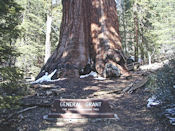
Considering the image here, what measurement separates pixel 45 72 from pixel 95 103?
638cm

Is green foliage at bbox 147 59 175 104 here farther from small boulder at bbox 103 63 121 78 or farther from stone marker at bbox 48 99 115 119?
small boulder at bbox 103 63 121 78

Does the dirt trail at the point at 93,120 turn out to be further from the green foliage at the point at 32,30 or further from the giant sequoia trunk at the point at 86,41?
the green foliage at the point at 32,30

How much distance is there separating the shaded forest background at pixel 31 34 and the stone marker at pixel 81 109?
105 centimetres

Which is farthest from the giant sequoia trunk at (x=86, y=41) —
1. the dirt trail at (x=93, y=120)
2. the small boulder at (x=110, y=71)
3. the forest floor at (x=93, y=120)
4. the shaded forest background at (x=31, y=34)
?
the shaded forest background at (x=31, y=34)

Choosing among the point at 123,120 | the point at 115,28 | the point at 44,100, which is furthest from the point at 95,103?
the point at 115,28

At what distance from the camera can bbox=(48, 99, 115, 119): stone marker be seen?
4.21m

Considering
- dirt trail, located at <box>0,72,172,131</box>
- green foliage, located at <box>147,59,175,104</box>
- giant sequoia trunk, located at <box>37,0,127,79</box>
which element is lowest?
dirt trail, located at <box>0,72,172,131</box>

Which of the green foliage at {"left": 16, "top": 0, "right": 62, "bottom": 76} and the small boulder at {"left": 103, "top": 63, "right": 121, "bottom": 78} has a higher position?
the green foliage at {"left": 16, "top": 0, "right": 62, "bottom": 76}

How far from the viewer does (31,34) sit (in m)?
23.0

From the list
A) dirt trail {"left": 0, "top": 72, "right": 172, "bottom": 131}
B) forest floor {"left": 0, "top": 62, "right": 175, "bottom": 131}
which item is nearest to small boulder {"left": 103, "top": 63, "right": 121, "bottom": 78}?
dirt trail {"left": 0, "top": 72, "right": 172, "bottom": 131}

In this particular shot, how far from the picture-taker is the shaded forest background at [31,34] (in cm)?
384

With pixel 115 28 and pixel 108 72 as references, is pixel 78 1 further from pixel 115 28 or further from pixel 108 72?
pixel 108 72

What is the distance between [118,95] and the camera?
666 centimetres

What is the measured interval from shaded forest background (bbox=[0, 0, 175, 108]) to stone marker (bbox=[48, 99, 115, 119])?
105 centimetres
